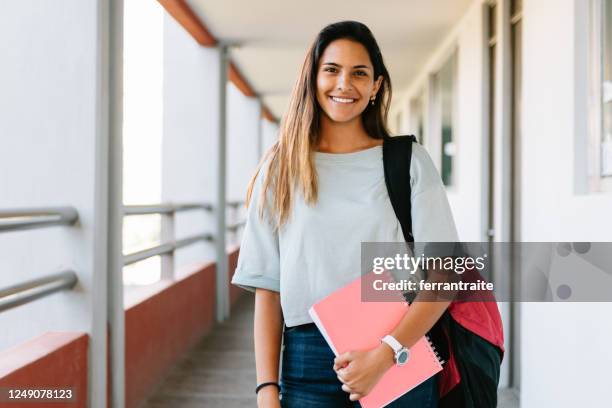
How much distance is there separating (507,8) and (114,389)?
10.3ft

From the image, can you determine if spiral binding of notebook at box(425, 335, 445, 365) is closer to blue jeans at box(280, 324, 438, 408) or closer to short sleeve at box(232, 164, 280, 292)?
blue jeans at box(280, 324, 438, 408)

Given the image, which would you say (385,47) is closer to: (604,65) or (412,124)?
(412,124)

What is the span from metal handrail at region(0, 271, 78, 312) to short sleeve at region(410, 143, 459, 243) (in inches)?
60.6

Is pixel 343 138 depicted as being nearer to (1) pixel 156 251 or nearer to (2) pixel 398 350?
(2) pixel 398 350

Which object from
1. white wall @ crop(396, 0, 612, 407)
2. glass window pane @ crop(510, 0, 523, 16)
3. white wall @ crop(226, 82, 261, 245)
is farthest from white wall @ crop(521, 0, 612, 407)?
white wall @ crop(226, 82, 261, 245)

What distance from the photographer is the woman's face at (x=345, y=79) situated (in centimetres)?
125

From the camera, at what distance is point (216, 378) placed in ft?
13.3

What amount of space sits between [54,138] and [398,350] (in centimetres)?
205

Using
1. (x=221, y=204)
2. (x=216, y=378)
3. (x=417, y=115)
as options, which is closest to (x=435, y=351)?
(x=216, y=378)

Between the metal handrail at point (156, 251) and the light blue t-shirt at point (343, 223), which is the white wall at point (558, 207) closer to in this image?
the light blue t-shirt at point (343, 223)

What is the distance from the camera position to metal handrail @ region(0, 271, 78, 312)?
85.3 inches

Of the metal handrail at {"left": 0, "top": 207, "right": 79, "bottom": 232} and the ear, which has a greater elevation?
the ear

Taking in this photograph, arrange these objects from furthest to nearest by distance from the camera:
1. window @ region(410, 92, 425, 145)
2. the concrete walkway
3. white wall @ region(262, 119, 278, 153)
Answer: white wall @ region(262, 119, 278, 153)
window @ region(410, 92, 425, 145)
the concrete walkway

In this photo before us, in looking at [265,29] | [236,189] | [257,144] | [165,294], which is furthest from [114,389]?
[236,189]
